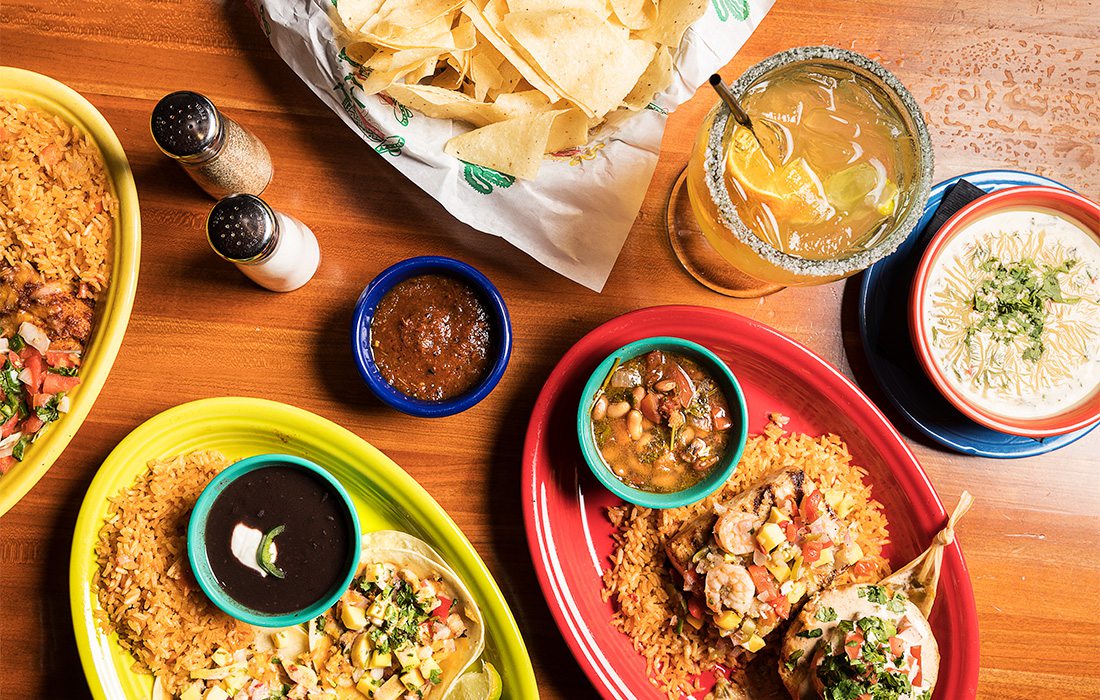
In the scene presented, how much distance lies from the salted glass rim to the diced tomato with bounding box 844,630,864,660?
31.5 inches

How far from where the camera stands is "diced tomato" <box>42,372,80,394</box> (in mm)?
1838

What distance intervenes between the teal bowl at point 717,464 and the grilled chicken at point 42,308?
1216 mm

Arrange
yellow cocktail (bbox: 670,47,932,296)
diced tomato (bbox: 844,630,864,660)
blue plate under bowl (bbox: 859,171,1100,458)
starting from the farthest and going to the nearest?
blue plate under bowl (bbox: 859,171,1100,458) → diced tomato (bbox: 844,630,864,660) → yellow cocktail (bbox: 670,47,932,296)

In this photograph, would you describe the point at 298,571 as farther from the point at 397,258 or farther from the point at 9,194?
the point at 9,194

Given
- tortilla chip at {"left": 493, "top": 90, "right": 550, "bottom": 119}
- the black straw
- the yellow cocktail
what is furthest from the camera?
tortilla chip at {"left": 493, "top": 90, "right": 550, "bottom": 119}

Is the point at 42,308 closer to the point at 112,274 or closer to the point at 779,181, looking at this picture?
the point at 112,274

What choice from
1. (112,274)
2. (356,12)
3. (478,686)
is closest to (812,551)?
(478,686)

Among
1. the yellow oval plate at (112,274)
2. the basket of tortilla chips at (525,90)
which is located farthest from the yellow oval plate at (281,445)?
the basket of tortilla chips at (525,90)

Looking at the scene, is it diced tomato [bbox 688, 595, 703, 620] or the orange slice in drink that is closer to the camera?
the orange slice in drink

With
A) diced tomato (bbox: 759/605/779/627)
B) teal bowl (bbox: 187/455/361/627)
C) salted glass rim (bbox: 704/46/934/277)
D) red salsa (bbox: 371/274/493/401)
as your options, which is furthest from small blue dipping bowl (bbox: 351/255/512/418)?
diced tomato (bbox: 759/605/779/627)

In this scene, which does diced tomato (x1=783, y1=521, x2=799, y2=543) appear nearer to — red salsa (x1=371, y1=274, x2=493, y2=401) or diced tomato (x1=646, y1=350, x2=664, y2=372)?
diced tomato (x1=646, y1=350, x2=664, y2=372)

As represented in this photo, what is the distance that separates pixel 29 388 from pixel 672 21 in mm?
1718

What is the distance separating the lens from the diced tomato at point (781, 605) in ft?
5.73

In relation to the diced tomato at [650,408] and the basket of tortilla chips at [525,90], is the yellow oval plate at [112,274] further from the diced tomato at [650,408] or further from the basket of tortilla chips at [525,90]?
the diced tomato at [650,408]
